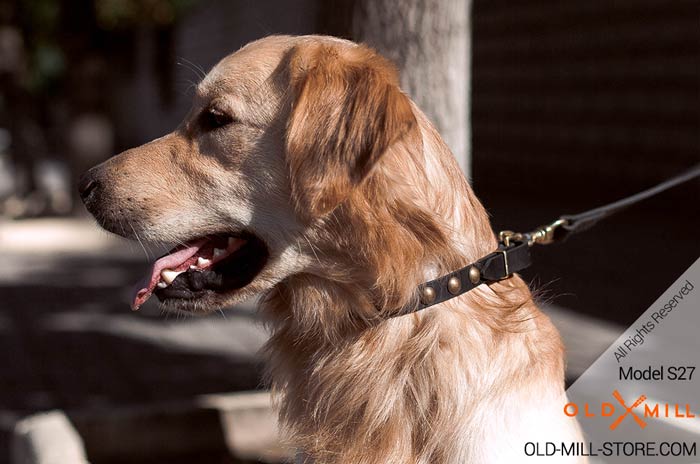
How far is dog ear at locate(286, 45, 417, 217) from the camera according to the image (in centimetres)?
246

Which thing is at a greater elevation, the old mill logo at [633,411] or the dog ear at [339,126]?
the dog ear at [339,126]

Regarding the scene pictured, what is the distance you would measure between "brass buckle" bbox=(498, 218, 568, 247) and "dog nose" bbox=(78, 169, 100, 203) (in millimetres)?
Answer: 1381

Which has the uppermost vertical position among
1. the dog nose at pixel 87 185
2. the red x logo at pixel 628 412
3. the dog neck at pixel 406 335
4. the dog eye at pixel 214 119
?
the dog eye at pixel 214 119

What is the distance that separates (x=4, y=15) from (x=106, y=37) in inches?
116

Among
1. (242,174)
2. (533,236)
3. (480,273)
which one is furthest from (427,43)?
(480,273)

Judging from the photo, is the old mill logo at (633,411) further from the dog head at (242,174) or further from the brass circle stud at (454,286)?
the dog head at (242,174)

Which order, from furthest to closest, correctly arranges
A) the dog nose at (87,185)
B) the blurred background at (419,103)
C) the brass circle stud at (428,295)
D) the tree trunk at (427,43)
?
the blurred background at (419,103) < the tree trunk at (427,43) < the dog nose at (87,185) < the brass circle stud at (428,295)

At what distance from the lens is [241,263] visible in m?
2.81

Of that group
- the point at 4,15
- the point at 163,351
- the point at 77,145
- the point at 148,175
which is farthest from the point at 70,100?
the point at 148,175

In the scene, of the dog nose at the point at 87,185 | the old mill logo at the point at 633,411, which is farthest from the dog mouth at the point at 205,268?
the old mill logo at the point at 633,411

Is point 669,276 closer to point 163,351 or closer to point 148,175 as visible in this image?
point 163,351

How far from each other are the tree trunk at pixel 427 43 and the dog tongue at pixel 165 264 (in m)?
1.60

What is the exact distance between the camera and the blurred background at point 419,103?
412 centimetres

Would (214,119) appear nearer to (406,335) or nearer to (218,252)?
(218,252)
